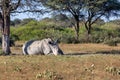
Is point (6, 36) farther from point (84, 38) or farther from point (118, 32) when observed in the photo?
point (118, 32)

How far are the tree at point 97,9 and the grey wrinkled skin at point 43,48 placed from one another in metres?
21.7

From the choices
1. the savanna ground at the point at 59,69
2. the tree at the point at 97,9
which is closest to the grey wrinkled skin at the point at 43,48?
the savanna ground at the point at 59,69

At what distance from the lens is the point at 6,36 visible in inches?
696

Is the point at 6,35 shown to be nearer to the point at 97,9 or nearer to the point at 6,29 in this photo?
the point at 6,29

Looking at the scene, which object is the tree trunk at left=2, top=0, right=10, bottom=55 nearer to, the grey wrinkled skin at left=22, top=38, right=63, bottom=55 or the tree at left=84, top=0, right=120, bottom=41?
the grey wrinkled skin at left=22, top=38, right=63, bottom=55

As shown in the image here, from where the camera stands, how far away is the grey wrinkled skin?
16.9 metres

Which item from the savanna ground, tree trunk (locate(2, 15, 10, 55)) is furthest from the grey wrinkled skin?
the savanna ground

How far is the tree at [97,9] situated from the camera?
39.6m

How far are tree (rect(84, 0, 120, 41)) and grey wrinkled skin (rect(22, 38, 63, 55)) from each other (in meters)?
21.7

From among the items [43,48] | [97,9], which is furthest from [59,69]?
[97,9]

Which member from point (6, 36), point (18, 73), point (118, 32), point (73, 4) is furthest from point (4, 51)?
point (118, 32)

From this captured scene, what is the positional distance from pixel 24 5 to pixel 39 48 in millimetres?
1859

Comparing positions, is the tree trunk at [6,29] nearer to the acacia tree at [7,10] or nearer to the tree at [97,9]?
the acacia tree at [7,10]

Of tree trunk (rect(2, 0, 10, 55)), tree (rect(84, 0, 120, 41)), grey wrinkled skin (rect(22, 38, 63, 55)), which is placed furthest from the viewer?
tree (rect(84, 0, 120, 41))
